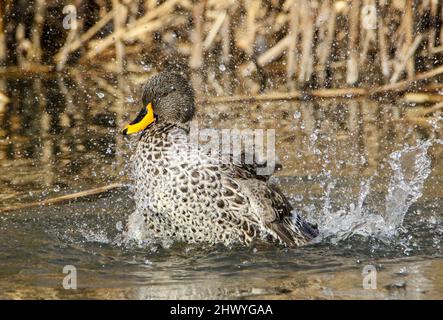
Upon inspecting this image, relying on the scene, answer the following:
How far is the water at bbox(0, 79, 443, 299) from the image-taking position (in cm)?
462

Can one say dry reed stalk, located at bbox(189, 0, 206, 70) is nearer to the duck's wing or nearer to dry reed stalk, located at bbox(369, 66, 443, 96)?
dry reed stalk, located at bbox(369, 66, 443, 96)

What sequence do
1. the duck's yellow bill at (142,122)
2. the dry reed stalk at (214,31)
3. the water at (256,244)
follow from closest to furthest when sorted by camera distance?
the water at (256,244) → the duck's yellow bill at (142,122) → the dry reed stalk at (214,31)

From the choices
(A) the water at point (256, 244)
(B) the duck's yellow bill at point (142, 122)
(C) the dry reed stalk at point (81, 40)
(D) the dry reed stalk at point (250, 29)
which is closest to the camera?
(A) the water at point (256, 244)

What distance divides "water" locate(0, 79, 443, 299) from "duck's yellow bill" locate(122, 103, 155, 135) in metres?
0.63

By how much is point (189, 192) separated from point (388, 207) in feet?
4.97

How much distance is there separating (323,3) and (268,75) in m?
0.94

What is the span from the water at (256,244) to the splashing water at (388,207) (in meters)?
0.01

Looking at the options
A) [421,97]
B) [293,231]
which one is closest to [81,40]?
[421,97]

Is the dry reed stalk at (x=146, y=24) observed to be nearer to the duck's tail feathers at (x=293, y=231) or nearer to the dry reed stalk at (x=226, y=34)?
the dry reed stalk at (x=226, y=34)

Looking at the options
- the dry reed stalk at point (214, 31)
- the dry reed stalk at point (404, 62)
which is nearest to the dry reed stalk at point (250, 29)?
the dry reed stalk at point (214, 31)

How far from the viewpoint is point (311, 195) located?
6328 mm

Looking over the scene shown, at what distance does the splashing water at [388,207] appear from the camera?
5.58 metres

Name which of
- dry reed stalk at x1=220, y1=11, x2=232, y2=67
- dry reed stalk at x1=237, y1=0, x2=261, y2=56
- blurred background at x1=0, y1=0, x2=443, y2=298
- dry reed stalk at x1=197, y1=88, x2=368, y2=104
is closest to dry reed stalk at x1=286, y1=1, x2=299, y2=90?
blurred background at x1=0, y1=0, x2=443, y2=298
